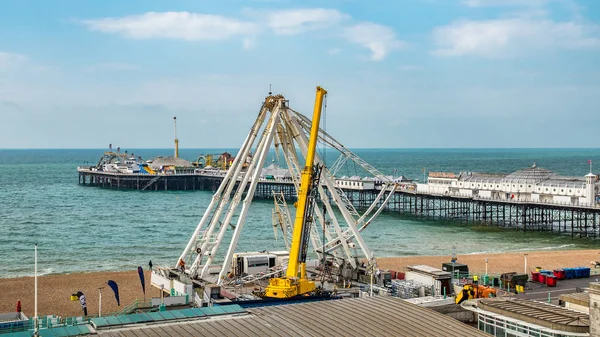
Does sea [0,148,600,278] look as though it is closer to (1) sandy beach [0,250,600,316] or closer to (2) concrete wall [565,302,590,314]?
(1) sandy beach [0,250,600,316]

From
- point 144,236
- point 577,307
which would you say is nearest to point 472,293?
point 577,307

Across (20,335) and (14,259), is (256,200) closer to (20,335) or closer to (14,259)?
(14,259)

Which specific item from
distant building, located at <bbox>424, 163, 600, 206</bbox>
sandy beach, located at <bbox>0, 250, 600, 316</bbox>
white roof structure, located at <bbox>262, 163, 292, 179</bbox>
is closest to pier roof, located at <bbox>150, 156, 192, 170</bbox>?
white roof structure, located at <bbox>262, 163, 292, 179</bbox>

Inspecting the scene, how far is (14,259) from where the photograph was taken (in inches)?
2306

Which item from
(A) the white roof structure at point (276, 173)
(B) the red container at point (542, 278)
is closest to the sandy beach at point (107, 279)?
(B) the red container at point (542, 278)

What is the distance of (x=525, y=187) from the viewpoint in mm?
83125

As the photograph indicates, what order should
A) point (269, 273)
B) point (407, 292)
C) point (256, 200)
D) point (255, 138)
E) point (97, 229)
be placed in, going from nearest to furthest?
point (407, 292), point (269, 273), point (255, 138), point (97, 229), point (256, 200)

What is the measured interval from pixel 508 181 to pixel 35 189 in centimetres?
9639

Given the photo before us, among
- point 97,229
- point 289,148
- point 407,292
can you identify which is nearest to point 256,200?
point 97,229

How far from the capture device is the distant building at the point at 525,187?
253 ft

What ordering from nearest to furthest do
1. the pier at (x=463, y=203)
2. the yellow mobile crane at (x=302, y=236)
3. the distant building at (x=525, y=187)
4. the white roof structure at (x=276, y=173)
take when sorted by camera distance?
1. the yellow mobile crane at (x=302, y=236)
2. the distant building at (x=525, y=187)
3. the pier at (x=463, y=203)
4. the white roof structure at (x=276, y=173)

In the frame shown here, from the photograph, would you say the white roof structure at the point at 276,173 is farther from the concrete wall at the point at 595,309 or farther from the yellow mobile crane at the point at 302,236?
→ the concrete wall at the point at 595,309

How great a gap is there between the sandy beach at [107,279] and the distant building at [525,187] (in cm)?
1730

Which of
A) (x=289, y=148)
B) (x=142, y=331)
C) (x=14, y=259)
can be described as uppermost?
(x=289, y=148)
